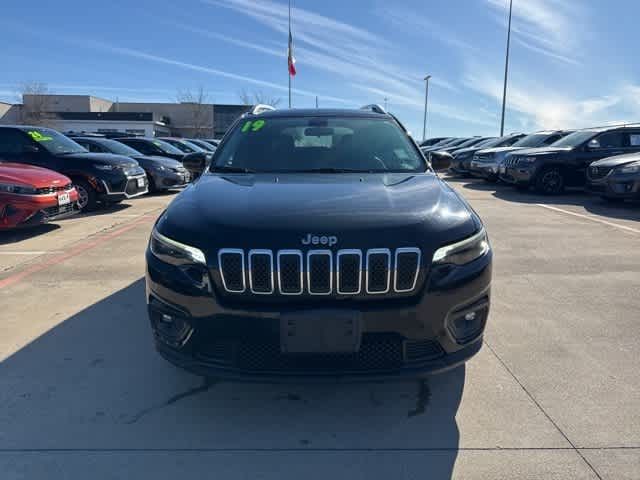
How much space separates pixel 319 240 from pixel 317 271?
15cm

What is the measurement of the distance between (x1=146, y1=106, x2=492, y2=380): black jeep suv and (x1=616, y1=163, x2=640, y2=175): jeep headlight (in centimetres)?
875

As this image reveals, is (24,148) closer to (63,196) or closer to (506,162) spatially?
(63,196)

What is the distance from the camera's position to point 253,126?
401 centimetres

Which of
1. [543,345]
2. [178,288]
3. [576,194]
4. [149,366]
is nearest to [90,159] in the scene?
[149,366]

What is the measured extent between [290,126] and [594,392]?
2.83 m

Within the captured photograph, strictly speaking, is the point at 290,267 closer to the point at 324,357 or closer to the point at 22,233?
the point at 324,357

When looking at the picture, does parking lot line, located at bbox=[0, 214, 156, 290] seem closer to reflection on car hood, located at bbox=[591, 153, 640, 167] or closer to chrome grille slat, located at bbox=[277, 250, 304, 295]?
chrome grille slat, located at bbox=[277, 250, 304, 295]

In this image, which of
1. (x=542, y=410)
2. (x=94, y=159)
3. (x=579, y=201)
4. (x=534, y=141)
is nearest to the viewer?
(x=542, y=410)

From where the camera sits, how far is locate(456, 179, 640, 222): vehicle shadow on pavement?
9.36m

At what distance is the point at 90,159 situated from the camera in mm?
8930

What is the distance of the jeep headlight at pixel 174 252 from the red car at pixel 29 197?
5.06 m

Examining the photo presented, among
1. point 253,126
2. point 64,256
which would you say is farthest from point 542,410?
point 64,256

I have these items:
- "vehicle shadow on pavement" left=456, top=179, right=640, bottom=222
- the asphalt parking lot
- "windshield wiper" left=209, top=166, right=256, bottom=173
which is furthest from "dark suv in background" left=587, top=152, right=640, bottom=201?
"windshield wiper" left=209, top=166, right=256, bottom=173

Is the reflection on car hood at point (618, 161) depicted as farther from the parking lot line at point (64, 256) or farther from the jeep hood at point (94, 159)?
the jeep hood at point (94, 159)
